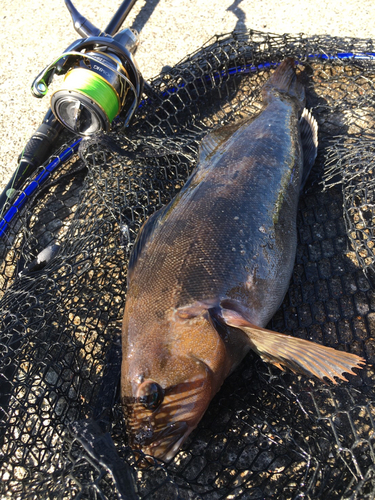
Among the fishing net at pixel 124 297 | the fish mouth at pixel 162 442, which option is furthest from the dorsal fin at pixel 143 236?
the fish mouth at pixel 162 442

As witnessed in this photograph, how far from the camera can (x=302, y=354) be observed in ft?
6.39

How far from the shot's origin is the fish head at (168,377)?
1916mm

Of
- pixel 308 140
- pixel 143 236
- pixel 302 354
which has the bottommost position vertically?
pixel 302 354

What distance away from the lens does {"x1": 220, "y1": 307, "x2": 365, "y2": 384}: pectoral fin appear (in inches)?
74.5

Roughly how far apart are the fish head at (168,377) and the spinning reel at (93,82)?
1863mm

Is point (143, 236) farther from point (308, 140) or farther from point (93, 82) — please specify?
point (308, 140)

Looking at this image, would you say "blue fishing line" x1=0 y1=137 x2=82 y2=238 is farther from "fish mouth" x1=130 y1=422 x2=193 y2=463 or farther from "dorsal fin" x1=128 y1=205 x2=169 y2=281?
"fish mouth" x1=130 y1=422 x2=193 y2=463

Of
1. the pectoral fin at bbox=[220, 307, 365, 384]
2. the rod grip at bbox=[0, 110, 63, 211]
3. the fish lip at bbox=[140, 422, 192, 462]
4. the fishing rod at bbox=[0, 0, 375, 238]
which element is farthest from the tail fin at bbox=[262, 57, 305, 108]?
the fish lip at bbox=[140, 422, 192, 462]

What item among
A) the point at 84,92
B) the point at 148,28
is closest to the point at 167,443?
the point at 84,92

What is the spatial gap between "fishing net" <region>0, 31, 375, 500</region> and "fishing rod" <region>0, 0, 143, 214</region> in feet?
0.62

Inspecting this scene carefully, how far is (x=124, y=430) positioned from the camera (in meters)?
2.11

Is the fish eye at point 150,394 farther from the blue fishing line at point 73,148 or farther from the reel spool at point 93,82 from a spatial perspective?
the reel spool at point 93,82

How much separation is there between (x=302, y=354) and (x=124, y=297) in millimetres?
1326

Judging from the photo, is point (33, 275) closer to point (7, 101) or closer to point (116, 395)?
point (116, 395)
